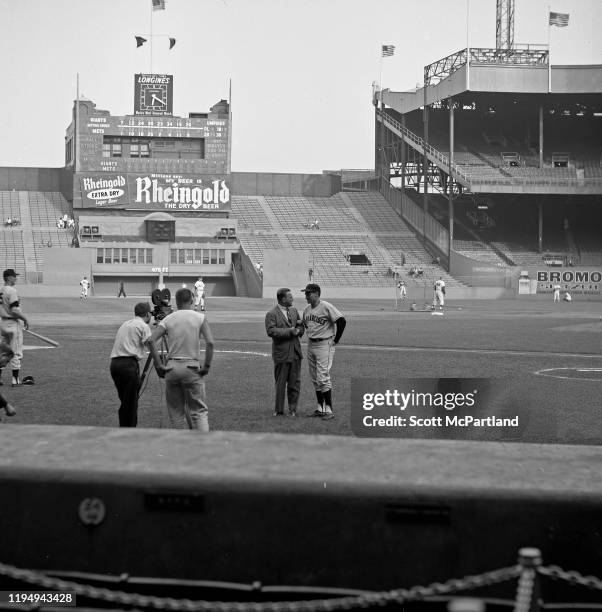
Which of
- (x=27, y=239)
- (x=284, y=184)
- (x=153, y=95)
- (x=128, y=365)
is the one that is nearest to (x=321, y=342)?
(x=128, y=365)

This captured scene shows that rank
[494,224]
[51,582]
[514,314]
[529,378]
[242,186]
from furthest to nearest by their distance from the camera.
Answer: [242,186]
[494,224]
[514,314]
[529,378]
[51,582]

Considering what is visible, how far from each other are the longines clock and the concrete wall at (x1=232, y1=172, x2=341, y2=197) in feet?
37.2

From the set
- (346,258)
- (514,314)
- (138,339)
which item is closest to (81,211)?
(346,258)

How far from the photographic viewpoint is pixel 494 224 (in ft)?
261

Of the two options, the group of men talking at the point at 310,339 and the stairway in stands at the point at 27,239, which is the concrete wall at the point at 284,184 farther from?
the group of men talking at the point at 310,339

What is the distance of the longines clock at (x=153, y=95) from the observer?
253ft

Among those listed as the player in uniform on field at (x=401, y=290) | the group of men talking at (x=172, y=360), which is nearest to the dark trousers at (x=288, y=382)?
the group of men talking at (x=172, y=360)

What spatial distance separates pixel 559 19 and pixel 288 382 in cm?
6713

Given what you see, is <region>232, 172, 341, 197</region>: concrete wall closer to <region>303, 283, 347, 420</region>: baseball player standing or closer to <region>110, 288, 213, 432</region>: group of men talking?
<region>303, 283, 347, 420</region>: baseball player standing

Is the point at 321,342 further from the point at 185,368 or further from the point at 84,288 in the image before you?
the point at 84,288

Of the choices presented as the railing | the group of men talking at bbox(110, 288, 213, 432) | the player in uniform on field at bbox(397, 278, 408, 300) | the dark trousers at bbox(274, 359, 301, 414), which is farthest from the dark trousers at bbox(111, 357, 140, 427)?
the railing

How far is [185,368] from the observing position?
9.84m

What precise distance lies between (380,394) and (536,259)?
6797 centimetres

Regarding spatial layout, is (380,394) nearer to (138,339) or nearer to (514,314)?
(138,339)
